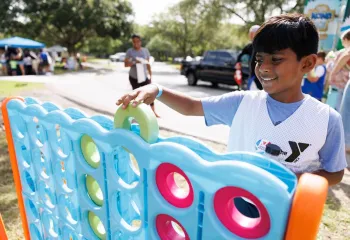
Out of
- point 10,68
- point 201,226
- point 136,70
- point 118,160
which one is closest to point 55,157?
point 118,160

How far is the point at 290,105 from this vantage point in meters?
1.09

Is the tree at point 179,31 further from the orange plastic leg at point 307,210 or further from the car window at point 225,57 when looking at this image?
the orange plastic leg at point 307,210

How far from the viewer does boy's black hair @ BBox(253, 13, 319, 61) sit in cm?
97

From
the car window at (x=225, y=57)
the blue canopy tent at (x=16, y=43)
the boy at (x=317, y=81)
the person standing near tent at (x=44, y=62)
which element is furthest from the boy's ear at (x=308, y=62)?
the blue canopy tent at (x=16, y=43)

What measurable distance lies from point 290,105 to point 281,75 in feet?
0.46

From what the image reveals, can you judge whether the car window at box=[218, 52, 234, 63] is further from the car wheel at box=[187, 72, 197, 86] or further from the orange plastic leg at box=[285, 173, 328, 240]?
the orange plastic leg at box=[285, 173, 328, 240]

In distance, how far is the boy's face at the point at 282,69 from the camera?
1.00 m

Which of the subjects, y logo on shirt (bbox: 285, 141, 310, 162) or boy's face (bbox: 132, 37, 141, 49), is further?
boy's face (bbox: 132, 37, 141, 49)

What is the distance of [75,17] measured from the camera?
1956 cm

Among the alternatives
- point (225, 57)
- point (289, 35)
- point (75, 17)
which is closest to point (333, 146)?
point (289, 35)

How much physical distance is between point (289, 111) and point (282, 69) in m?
0.17

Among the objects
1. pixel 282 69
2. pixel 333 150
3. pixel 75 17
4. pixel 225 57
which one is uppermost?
pixel 75 17

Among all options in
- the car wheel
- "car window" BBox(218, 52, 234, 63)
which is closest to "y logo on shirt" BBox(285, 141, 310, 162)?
"car window" BBox(218, 52, 234, 63)

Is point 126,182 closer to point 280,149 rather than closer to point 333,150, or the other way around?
point 280,149
